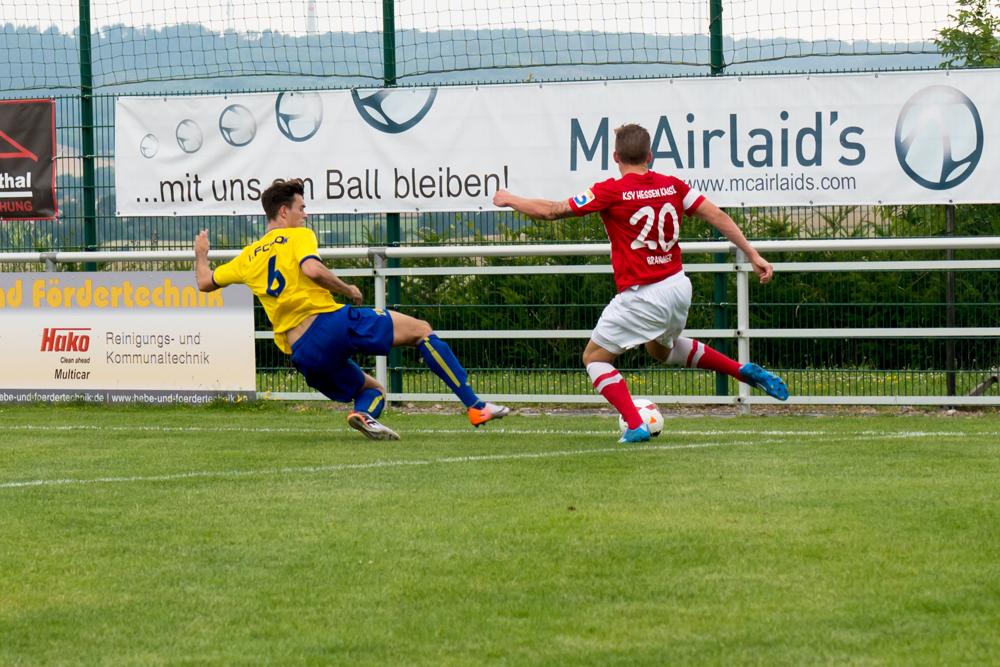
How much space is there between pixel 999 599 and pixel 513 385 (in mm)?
6404

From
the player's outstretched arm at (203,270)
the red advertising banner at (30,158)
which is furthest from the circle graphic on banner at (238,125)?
the player's outstretched arm at (203,270)

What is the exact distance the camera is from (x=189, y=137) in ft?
34.3

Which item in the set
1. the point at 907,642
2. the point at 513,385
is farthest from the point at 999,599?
the point at 513,385

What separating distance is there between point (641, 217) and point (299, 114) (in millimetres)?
4178

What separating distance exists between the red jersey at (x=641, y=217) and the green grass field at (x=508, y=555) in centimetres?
102

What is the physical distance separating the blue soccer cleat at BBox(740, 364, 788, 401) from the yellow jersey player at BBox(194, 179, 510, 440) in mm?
1441

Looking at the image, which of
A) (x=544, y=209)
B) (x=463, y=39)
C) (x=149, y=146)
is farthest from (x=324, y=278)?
(x=149, y=146)

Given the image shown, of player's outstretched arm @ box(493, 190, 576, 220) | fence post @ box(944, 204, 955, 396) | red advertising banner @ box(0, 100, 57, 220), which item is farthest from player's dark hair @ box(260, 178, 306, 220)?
fence post @ box(944, 204, 955, 396)

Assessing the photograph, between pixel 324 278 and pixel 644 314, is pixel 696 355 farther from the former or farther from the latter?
pixel 324 278

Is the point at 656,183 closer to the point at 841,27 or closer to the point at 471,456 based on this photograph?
the point at 471,456

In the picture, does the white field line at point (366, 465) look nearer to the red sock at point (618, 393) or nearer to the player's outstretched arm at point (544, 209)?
the red sock at point (618, 393)

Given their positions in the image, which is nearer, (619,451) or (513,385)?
(619,451)

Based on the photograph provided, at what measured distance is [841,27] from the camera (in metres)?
9.36

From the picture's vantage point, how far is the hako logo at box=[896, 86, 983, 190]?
9148mm
